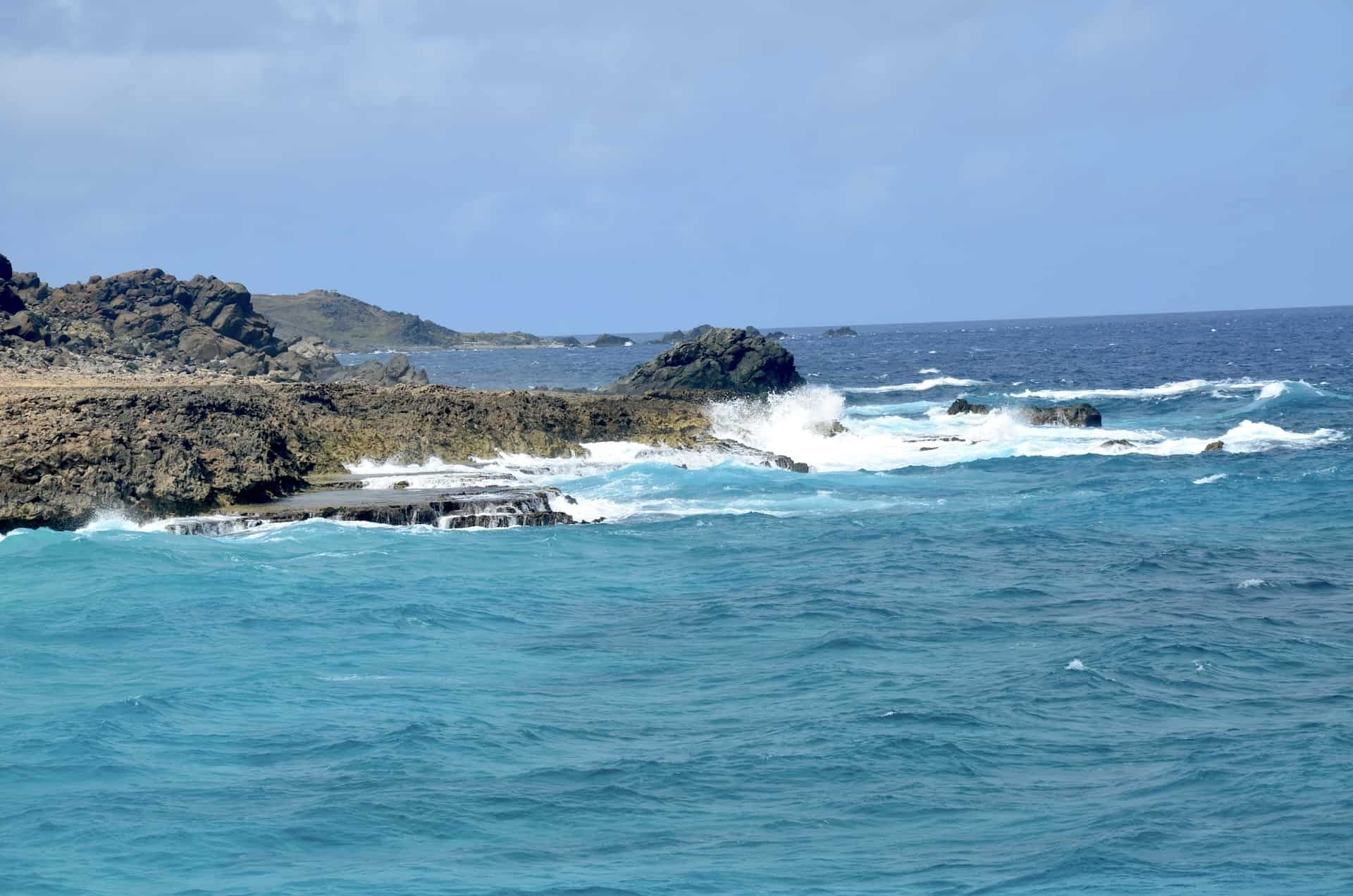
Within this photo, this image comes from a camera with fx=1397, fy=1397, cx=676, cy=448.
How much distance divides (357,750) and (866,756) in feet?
17.2

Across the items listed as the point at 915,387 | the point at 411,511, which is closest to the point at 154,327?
the point at 915,387

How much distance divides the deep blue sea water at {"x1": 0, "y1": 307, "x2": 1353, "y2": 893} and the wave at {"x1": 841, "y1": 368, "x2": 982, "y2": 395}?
3852cm

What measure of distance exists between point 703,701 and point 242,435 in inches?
753

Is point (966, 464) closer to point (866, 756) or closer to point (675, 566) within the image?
point (675, 566)

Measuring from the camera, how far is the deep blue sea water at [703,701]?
11836 millimetres

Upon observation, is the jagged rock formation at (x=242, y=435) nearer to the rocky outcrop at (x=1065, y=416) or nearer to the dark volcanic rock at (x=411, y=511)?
the dark volcanic rock at (x=411, y=511)

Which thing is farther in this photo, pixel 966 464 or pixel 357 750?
pixel 966 464

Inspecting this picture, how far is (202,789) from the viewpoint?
13.4 meters

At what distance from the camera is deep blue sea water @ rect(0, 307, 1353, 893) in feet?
38.8

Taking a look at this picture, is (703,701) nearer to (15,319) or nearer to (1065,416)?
(1065,416)

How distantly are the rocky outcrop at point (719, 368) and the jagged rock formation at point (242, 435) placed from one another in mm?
11240

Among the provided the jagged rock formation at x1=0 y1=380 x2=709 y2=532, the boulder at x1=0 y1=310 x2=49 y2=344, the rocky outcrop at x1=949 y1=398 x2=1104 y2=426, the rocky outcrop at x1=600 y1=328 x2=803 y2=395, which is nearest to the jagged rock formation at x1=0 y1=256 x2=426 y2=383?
the boulder at x1=0 y1=310 x2=49 y2=344

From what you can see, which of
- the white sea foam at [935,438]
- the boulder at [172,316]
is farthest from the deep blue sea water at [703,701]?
the boulder at [172,316]

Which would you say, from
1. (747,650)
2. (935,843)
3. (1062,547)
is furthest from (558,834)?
(1062,547)
